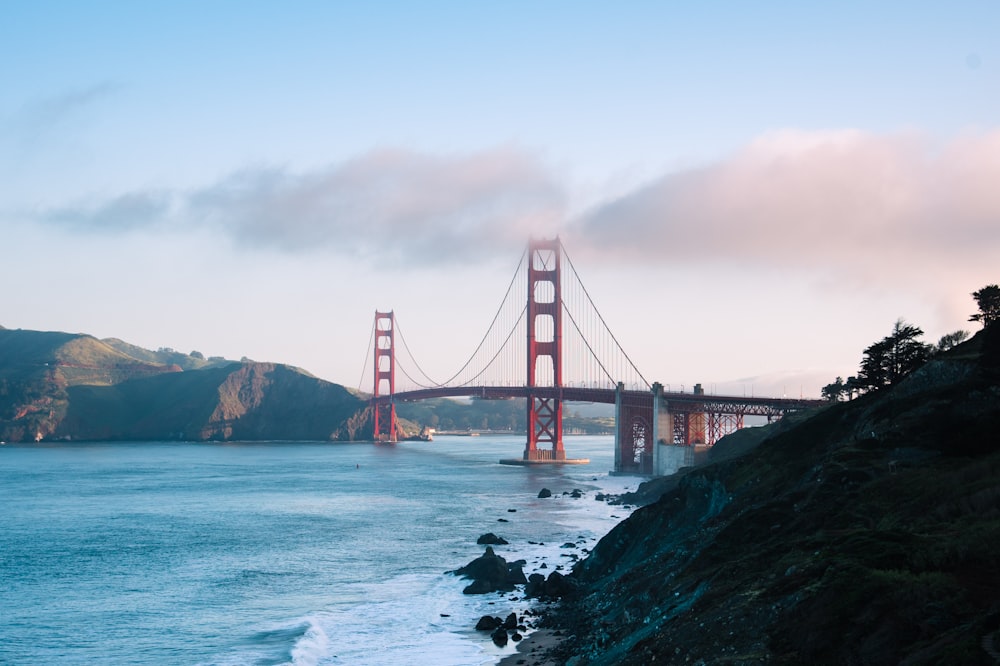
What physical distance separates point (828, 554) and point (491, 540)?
35814mm

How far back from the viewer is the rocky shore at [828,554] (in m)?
17.4

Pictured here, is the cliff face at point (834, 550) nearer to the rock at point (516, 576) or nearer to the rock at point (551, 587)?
the rock at point (551, 587)

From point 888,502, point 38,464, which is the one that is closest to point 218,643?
point 888,502

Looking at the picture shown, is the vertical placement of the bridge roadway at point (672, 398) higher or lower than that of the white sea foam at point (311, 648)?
higher

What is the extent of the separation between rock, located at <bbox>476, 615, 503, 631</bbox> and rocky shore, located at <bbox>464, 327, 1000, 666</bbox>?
142cm

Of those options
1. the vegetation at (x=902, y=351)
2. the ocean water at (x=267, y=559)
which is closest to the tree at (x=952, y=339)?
the vegetation at (x=902, y=351)

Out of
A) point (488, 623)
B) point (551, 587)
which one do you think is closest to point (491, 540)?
point (551, 587)

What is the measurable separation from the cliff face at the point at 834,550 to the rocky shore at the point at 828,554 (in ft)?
0.18

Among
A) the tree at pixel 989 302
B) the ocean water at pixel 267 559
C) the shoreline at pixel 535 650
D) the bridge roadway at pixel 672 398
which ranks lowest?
the ocean water at pixel 267 559

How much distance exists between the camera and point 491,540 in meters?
55.8

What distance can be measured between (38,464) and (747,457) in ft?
382

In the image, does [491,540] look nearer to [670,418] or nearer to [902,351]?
[902,351]

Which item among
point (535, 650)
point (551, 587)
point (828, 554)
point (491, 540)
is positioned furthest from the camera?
point (491, 540)

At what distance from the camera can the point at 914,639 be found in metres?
16.3
